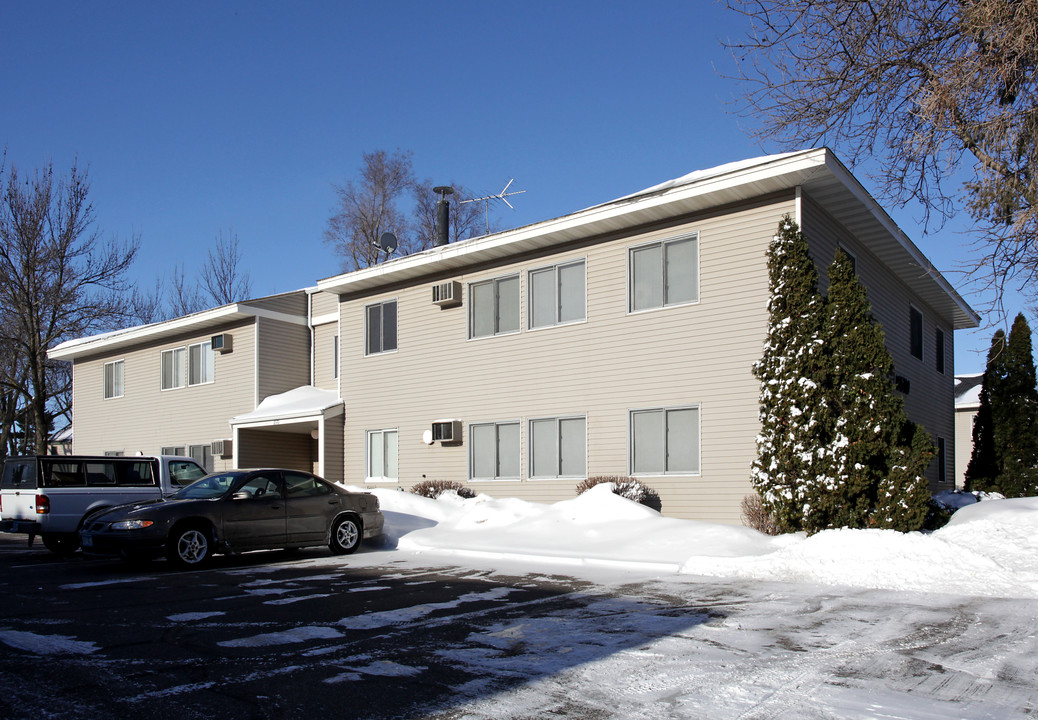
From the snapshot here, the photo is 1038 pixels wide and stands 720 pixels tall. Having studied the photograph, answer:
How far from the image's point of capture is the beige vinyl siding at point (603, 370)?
596 inches

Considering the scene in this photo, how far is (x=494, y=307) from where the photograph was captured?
19188mm

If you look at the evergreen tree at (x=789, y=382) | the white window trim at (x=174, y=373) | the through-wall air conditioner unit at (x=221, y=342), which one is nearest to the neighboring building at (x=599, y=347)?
the through-wall air conditioner unit at (x=221, y=342)

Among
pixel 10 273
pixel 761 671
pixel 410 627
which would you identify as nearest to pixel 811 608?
pixel 761 671

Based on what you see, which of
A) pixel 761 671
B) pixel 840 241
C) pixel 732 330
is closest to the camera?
pixel 761 671

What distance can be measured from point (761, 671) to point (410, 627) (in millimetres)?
3067

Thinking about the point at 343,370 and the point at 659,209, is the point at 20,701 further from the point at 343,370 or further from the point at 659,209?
the point at 343,370

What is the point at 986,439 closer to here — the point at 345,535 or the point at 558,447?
the point at 558,447

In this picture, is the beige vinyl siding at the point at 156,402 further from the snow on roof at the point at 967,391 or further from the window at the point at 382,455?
the snow on roof at the point at 967,391

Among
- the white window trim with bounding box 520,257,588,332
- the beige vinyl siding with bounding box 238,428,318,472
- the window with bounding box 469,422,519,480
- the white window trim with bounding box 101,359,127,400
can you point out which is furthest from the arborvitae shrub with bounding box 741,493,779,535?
the white window trim with bounding box 101,359,127,400

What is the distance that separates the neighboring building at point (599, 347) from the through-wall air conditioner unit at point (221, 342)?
0.63 meters

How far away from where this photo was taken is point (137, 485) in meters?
15.6

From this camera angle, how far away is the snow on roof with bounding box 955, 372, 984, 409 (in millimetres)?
38219

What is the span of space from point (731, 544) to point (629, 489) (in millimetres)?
3558

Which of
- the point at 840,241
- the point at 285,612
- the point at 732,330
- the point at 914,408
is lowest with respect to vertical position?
the point at 285,612
